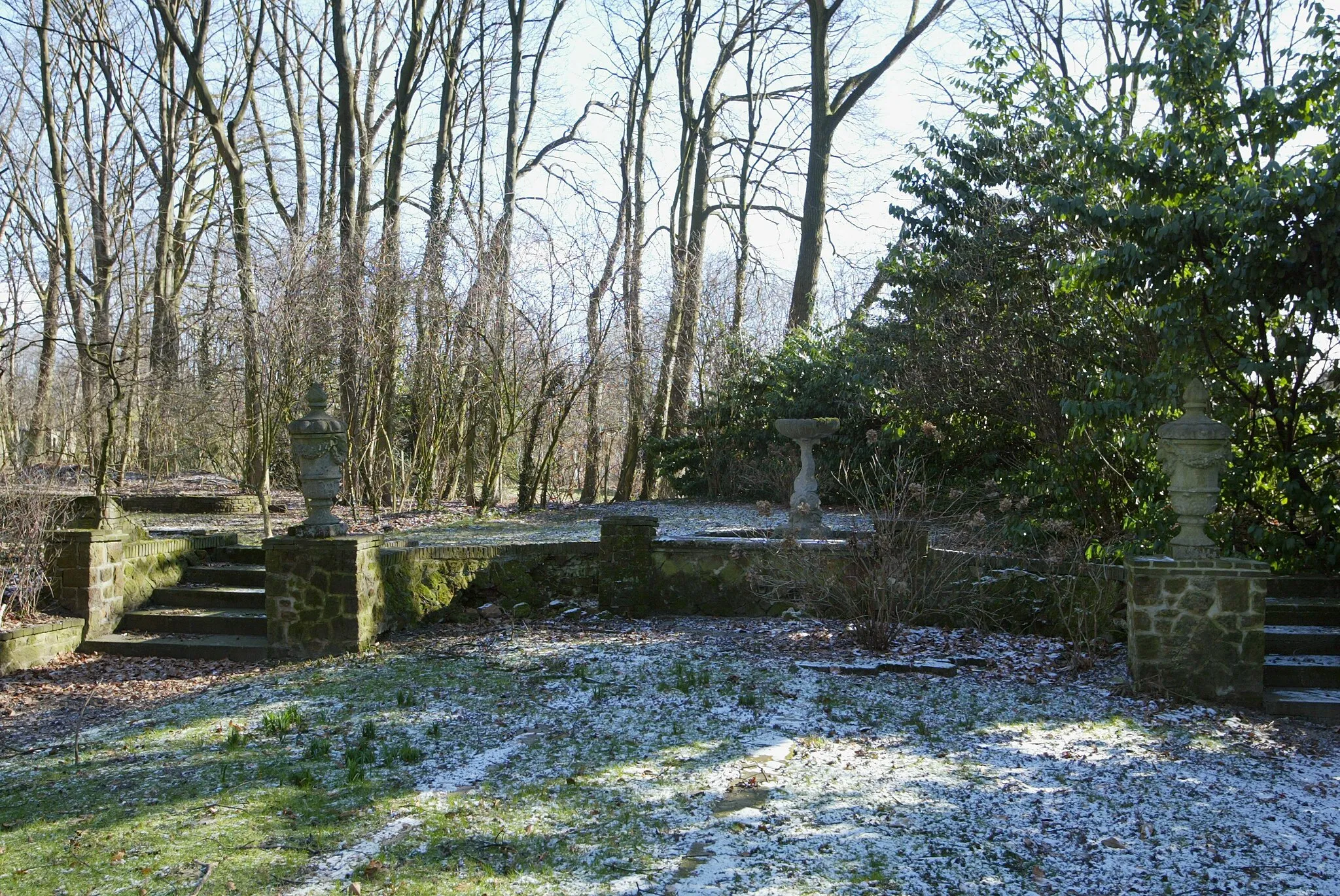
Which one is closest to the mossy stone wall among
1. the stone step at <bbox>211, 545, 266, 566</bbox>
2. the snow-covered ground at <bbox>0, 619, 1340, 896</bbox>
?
the snow-covered ground at <bbox>0, 619, 1340, 896</bbox>

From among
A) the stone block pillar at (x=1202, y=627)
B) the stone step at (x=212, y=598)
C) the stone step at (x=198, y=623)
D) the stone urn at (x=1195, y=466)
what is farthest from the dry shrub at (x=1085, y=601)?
the stone step at (x=212, y=598)

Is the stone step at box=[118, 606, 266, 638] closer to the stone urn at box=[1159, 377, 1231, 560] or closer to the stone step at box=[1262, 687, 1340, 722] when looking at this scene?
the stone urn at box=[1159, 377, 1231, 560]

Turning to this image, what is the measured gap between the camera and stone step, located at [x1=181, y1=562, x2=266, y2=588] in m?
8.32

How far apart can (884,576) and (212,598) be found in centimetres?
531

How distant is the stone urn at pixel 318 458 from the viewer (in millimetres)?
7098

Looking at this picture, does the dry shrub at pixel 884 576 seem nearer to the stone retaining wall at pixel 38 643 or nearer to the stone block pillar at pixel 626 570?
the stone block pillar at pixel 626 570

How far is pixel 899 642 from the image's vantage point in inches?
274

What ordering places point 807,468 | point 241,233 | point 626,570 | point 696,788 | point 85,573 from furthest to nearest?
point 241,233 → point 807,468 → point 626,570 → point 85,573 → point 696,788

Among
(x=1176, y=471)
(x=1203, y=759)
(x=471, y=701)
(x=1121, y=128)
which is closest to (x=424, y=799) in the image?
(x=471, y=701)

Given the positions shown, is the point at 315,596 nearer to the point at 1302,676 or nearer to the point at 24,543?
→ the point at 24,543

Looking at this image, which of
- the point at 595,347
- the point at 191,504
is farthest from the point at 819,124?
the point at 191,504

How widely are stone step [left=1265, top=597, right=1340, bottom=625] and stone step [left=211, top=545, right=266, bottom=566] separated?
7766 mm

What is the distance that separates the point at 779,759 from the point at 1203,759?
6.68ft

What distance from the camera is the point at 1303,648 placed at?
6.21 m
